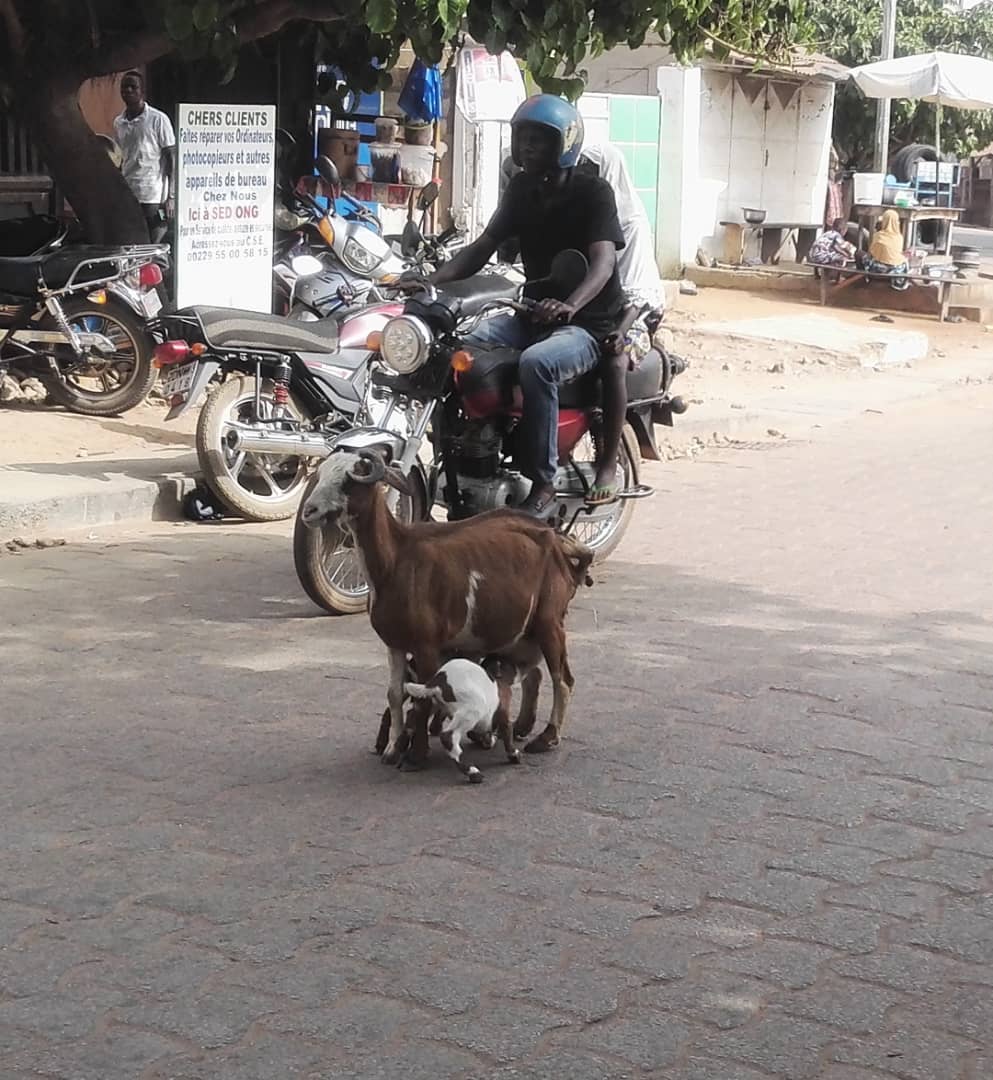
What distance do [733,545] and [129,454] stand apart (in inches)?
145

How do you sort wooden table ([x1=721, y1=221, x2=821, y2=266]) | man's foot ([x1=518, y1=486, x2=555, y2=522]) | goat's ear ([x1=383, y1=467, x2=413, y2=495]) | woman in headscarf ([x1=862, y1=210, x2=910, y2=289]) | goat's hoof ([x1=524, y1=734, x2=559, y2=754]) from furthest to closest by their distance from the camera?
wooden table ([x1=721, y1=221, x2=821, y2=266]) → woman in headscarf ([x1=862, y1=210, x2=910, y2=289]) → man's foot ([x1=518, y1=486, x2=555, y2=522]) → goat's hoof ([x1=524, y1=734, x2=559, y2=754]) → goat's ear ([x1=383, y1=467, x2=413, y2=495])

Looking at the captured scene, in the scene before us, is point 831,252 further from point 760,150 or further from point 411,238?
point 411,238

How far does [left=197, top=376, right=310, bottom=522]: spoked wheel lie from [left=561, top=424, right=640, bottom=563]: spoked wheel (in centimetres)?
150

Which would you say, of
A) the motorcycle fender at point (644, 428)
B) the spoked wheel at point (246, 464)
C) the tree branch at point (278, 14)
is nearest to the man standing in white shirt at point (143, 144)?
the tree branch at point (278, 14)

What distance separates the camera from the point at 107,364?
11.1 metres

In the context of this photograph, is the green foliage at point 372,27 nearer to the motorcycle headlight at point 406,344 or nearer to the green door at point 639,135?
the motorcycle headlight at point 406,344

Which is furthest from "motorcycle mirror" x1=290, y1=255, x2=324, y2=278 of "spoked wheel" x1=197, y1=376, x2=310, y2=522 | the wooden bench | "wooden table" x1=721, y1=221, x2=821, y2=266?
"wooden table" x1=721, y1=221, x2=821, y2=266

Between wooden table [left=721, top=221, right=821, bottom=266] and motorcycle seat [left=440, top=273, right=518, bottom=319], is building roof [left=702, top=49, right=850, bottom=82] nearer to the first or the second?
wooden table [left=721, top=221, right=821, bottom=266]

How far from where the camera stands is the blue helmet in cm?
682

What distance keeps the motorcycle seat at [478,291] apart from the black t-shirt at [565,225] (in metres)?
0.34

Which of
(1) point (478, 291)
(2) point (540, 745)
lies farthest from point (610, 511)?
(2) point (540, 745)

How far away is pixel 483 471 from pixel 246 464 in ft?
6.51

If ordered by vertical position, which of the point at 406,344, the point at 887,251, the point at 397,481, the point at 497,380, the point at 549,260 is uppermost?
the point at 549,260

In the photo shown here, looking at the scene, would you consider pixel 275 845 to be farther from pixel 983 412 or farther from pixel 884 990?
pixel 983 412
